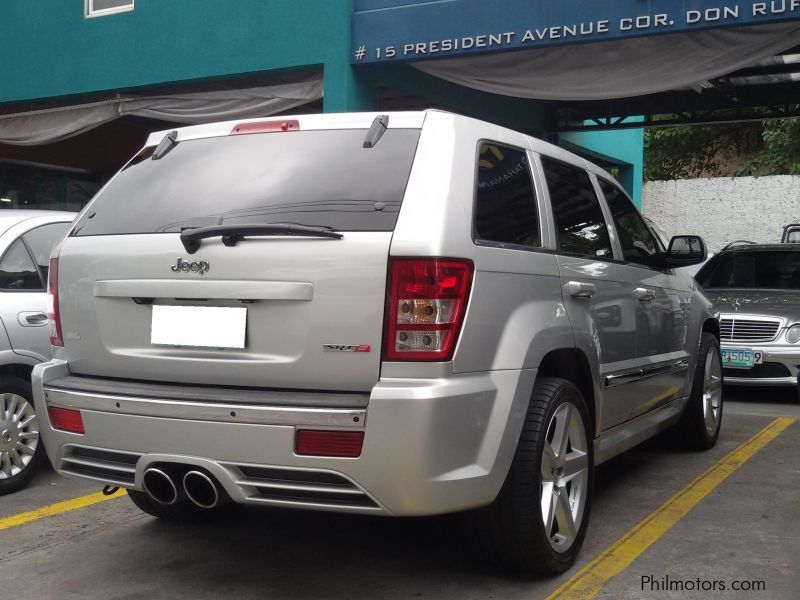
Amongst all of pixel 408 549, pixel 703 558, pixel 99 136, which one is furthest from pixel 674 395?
pixel 99 136

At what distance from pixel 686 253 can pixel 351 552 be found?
258 cm

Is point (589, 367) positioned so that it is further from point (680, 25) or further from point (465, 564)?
point (680, 25)

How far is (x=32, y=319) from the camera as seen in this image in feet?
16.6

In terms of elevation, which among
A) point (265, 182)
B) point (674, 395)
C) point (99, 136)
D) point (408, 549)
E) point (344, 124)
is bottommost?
point (408, 549)

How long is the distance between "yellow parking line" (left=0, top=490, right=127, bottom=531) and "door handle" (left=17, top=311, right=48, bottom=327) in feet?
3.17

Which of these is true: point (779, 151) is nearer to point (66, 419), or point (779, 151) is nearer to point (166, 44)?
point (166, 44)

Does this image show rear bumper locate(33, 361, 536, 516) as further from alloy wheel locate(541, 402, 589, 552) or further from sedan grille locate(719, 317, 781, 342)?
sedan grille locate(719, 317, 781, 342)

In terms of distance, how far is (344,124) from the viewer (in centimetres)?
340

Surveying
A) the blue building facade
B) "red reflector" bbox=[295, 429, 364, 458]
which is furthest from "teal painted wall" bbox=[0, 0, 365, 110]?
"red reflector" bbox=[295, 429, 364, 458]

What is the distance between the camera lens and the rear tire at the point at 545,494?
3256mm

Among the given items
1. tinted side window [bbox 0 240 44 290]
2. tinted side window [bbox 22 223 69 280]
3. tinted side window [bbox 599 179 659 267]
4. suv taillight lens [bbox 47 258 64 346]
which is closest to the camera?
suv taillight lens [bbox 47 258 64 346]

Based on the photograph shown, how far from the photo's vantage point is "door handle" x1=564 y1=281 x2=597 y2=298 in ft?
12.1

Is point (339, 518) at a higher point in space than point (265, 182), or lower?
lower

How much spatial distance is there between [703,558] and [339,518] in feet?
5.27
